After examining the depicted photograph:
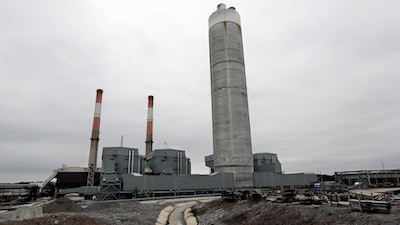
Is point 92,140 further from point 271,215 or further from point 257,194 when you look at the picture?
point 271,215

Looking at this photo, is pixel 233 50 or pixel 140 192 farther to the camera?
pixel 233 50

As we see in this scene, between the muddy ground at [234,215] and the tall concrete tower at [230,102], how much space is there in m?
26.4

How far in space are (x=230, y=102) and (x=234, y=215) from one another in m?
37.5

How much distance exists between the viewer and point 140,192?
51375 mm

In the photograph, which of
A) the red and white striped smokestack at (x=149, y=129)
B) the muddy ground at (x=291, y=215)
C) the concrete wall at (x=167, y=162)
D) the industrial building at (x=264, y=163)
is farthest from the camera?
the industrial building at (x=264, y=163)

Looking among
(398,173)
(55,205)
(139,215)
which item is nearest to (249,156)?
(139,215)

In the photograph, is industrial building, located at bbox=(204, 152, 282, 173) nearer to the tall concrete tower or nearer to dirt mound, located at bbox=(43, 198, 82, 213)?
the tall concrete tower

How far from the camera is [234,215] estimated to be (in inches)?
981

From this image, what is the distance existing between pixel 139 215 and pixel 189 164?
52.7 m

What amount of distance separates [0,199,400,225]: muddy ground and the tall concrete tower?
26.4 meters

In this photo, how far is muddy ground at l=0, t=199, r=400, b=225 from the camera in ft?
52.5

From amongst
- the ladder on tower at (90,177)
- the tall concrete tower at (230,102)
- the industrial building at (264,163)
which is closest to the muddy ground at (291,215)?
the tall concrete tower at (230,102)

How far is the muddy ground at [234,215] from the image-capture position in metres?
16.0

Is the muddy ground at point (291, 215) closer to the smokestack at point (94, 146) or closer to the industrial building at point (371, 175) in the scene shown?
the smokestack at point (94, 146)
